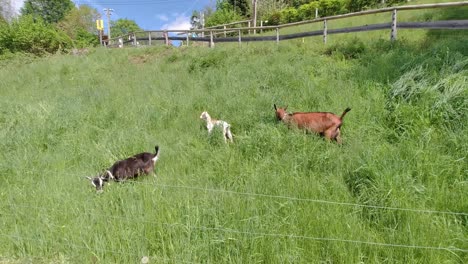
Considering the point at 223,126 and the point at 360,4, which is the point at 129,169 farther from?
→ the point at 360,4

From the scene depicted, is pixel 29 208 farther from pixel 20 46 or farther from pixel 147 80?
pixel 20 46

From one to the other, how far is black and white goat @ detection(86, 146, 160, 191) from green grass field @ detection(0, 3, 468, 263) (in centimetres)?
17

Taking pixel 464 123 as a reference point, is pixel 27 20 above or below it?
above

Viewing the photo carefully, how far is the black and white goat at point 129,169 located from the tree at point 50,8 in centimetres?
9479

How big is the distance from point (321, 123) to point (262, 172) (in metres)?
1.57

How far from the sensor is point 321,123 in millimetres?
5160

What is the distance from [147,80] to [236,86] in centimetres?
465

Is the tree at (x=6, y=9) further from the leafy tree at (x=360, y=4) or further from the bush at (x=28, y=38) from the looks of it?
the leafy tree at (x=360, y=4)

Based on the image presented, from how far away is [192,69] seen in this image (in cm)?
1256

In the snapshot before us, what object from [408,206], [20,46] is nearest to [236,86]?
[408,206]

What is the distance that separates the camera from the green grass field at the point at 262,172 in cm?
301

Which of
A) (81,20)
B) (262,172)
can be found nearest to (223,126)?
(262,172)

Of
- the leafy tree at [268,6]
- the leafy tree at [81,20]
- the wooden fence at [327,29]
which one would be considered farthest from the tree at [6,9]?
the leafy tree at [268,6]

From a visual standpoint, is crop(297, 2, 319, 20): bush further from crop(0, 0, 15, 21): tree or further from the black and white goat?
crop(0, 0, 15, 21): tree
